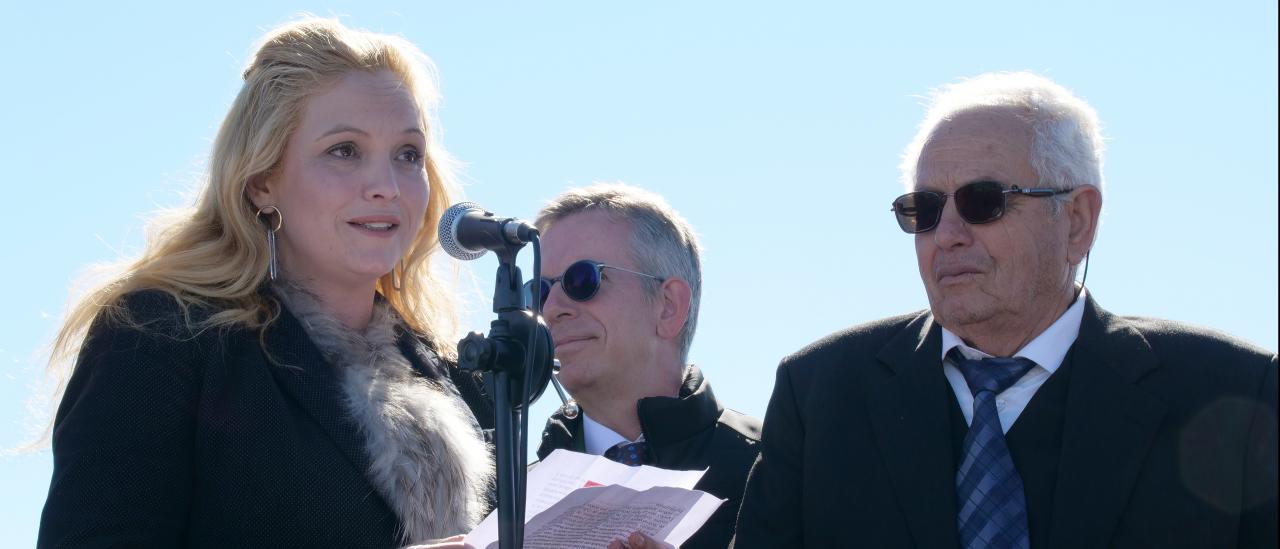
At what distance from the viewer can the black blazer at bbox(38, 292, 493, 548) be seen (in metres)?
3.47

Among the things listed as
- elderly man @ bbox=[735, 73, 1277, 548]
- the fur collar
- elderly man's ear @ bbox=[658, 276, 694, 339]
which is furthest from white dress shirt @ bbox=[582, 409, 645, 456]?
elderly man @ bbox=[735, 73, 1277, 548]

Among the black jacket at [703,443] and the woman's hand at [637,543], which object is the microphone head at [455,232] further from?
the black jacket at [703,443]

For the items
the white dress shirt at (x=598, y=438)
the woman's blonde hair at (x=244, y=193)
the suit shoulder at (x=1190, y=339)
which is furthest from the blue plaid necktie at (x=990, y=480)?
the woman's blonde hair at (x=244, y=193)

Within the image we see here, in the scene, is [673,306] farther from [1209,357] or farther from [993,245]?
[1209,357]

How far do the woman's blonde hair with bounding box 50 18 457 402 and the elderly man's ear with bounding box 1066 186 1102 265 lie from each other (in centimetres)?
215

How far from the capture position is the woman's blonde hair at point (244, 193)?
155 inches

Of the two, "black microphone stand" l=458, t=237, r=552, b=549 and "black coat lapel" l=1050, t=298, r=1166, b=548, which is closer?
"black microphone stand" l=458, t=237, r=552, b=549

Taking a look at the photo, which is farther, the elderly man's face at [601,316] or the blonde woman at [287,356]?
the elderly man's face at [601,316]

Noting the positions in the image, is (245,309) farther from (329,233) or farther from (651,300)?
(651,300)

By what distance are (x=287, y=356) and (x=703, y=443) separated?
173 centimetres

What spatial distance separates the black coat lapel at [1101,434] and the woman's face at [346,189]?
2142 millimetres

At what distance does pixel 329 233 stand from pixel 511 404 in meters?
1.24

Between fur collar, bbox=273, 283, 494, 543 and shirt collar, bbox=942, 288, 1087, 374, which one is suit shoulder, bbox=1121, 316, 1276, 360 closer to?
shirt collar, bbox=942, 288, 1087, 374

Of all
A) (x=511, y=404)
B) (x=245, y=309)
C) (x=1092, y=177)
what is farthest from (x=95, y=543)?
(x=1092, y=177)
